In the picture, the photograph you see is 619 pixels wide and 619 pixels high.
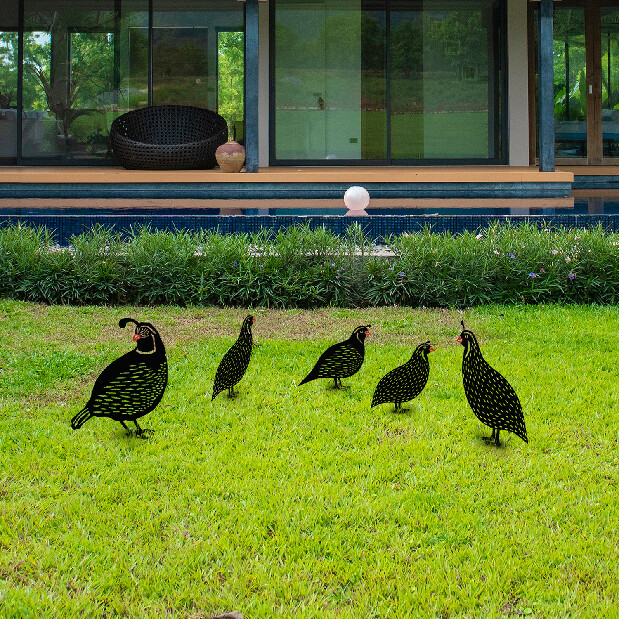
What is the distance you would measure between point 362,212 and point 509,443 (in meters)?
5.45

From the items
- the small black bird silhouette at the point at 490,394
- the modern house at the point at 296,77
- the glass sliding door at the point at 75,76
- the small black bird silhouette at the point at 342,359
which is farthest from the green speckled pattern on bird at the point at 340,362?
the glass sliding door at the point at 75,76

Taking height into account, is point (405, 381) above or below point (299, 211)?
below

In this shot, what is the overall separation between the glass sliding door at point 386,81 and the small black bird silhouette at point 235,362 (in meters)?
8.80

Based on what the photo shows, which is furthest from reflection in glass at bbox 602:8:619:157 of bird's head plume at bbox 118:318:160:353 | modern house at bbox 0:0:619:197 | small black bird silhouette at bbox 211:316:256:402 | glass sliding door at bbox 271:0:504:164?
bird's head plume at bbox 118:318:160:353

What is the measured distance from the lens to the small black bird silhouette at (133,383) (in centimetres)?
250

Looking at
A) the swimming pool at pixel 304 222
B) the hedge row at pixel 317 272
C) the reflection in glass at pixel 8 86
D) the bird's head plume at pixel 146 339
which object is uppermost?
the reflection in glass at pixel 8 86

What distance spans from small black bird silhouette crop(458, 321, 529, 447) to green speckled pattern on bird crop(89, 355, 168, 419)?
92 cm

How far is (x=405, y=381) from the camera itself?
117 inches

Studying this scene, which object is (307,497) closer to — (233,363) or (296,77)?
(233,363)

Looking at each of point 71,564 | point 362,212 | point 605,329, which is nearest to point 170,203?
point 362,212

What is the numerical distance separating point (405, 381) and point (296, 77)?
9211 millimetres

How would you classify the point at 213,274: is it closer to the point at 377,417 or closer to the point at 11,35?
the point at 377,417

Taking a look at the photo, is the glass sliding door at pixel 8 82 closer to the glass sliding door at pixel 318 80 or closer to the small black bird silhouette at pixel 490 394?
the glass sliding door at pixel 318 80

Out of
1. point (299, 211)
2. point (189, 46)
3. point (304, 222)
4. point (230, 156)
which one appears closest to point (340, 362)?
point (304, 222)
